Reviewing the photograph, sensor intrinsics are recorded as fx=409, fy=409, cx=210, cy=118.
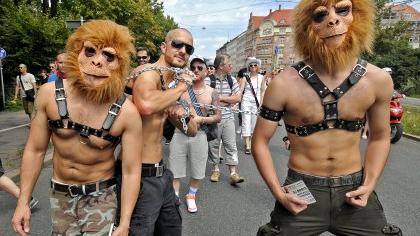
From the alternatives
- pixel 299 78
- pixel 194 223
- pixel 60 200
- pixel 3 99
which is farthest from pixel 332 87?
pixel 3 99

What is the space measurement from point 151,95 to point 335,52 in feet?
3.66

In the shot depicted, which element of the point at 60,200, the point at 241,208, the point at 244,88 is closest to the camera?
the point at 60,200

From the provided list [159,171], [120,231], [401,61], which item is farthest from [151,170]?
[401,61]

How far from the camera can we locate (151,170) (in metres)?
2.72

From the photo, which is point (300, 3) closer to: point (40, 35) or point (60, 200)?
point (60, 200)

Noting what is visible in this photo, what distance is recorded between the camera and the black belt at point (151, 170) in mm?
2695

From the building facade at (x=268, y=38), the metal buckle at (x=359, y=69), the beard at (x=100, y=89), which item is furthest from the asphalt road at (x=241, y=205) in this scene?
the building facade at (x=268, y=38)

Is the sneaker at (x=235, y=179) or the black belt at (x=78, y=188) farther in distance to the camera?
the sneaker at (x=235, y=179)

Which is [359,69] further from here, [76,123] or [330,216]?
[76,123]

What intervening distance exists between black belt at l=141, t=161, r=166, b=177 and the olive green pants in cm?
81

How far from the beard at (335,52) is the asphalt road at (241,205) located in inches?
93.0

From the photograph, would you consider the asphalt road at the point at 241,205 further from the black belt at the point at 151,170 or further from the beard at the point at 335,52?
the beard at the point at 335,52

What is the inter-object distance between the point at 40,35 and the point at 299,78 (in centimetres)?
1666

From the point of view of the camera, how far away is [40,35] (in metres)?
16.9
